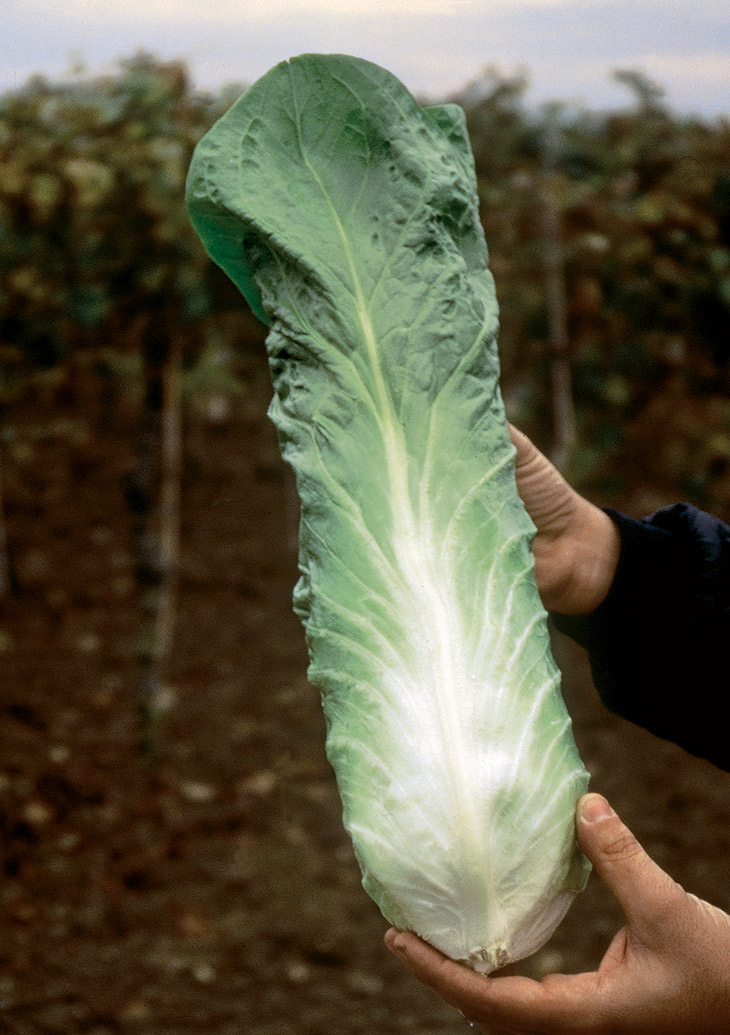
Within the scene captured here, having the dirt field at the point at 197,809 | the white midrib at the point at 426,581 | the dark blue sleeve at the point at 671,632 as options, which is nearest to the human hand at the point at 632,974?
the white midrib at the point at 426,581

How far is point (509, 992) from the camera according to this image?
5.77 ft

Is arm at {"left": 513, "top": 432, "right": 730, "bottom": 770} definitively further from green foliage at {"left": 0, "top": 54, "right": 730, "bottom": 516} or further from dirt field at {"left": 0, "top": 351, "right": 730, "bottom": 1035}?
green foliage at {"left": 0, "top": 54, "right": 730, "bottom": 516}

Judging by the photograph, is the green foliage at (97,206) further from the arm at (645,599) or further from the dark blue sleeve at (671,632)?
the dark blue sleeve at (671,632)

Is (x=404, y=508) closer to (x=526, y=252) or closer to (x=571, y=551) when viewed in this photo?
(x=571, y=551)

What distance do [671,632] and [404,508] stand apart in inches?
31.5

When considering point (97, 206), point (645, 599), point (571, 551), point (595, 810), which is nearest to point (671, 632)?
point (645, 599)

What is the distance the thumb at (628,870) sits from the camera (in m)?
1.72

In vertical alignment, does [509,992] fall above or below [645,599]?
below

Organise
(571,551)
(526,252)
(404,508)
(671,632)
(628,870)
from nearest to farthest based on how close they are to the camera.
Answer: (628,870)
(404,508)
(671,632)
(571,551)
(526,252)

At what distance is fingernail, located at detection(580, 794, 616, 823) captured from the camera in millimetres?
1755

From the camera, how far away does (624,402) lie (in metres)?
4.60

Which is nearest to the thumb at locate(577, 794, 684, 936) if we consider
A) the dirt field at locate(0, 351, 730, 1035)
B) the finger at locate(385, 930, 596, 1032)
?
the finger at locate(385, 930, 596, 1032)

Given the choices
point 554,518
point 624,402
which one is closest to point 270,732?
point 624,402

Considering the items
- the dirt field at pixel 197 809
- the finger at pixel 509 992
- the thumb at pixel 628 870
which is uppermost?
the thumb at pixel 628 870
